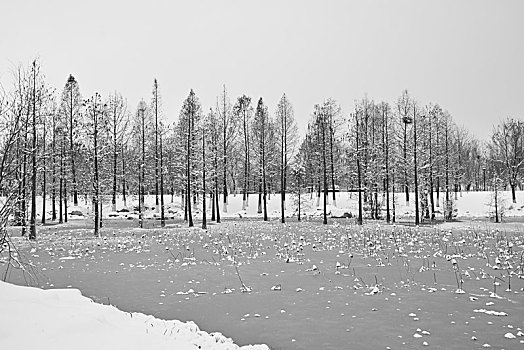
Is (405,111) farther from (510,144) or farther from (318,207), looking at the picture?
(510,144)

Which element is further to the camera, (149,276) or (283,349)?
(149,276)

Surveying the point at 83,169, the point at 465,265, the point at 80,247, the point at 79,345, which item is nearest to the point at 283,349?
the point at 79,345

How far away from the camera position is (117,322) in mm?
7059

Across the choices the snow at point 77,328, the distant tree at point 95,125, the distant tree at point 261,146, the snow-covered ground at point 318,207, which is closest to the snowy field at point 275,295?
the snow at point 77,328

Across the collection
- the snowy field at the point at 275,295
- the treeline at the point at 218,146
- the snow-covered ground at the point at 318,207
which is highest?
the treeline at the point at 218,146

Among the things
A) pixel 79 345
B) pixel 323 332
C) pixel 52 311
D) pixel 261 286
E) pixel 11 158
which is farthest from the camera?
pixel 261 286

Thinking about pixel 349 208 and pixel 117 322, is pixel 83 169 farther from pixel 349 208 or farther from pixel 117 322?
pixel 117 322

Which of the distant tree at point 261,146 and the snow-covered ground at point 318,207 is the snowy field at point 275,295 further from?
the snow-covered ground at point 318,207

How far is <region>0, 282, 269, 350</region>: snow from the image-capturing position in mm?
5481

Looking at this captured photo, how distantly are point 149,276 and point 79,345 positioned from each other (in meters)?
9.76

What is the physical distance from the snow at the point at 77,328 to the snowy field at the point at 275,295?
0.03 metres

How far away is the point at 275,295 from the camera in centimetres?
1186

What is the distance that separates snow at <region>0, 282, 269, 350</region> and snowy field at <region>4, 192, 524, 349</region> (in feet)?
0.09

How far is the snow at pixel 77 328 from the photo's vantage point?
5.48 metres
